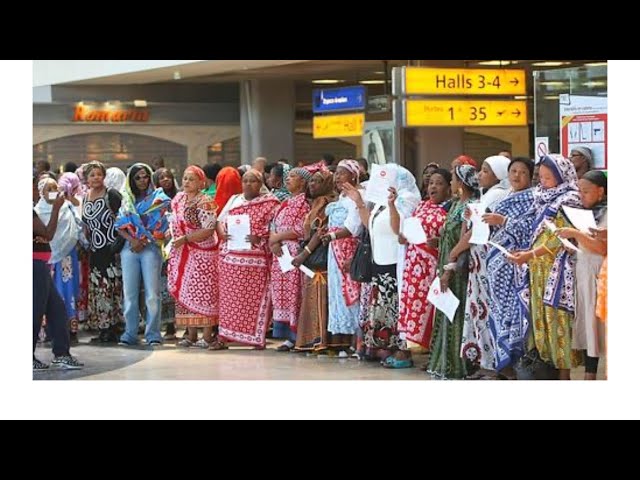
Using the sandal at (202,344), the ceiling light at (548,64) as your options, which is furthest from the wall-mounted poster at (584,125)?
the ceiling light at (548,64)

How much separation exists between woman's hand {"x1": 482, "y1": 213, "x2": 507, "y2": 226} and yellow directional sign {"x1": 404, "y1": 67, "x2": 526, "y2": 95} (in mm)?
5245

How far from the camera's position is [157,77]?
70.1ft

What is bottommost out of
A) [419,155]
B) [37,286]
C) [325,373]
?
[325,373]

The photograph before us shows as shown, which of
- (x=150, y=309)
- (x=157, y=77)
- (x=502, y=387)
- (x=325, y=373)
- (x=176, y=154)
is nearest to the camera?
(x=502, y=387)

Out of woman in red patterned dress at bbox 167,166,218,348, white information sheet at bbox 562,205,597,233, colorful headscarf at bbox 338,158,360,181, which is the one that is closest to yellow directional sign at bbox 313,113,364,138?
woman in red patterned dress at bbox 167,166,218,348

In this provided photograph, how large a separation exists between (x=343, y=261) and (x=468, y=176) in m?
1.81

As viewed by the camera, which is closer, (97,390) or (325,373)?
(97,390)

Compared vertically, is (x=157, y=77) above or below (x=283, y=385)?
above

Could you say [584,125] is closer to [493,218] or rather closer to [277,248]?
[493,218]

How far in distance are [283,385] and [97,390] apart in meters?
1.34

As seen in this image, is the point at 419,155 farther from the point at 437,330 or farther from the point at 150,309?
the point at 437,330

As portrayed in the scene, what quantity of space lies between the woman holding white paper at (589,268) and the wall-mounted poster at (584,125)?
3.42 ft
